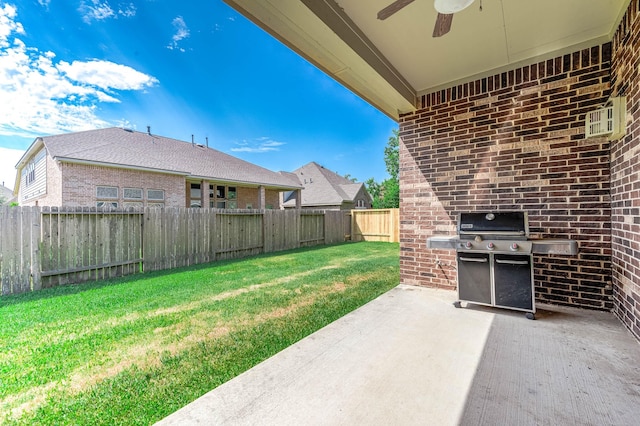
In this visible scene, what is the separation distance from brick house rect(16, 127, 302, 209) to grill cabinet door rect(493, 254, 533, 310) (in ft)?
35.9

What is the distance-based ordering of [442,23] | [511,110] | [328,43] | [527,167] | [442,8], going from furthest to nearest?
1. [511,110]
2. [527,167]
3. [328,43]
4. [442,23]
5. [442,8]

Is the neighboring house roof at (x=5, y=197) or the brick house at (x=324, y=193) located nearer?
the brick house at (x=324, y=193)

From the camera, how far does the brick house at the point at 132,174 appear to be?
31.2 ft

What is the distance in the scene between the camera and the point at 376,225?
479 inches

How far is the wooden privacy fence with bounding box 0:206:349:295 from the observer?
4363mm

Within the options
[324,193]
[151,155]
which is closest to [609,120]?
[151,155]

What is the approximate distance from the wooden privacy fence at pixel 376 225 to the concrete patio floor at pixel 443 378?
342 inches

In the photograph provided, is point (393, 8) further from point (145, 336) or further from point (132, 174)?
point (132, 174)

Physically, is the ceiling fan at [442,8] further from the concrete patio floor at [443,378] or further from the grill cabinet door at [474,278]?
the concrete patio floor at [443,378]

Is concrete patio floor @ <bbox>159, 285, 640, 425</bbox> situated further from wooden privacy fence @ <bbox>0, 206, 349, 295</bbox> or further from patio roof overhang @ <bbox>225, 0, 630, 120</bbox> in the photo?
Answer: wooden privacy fence @ <bbox>0, 206, 349, 295</bbox>

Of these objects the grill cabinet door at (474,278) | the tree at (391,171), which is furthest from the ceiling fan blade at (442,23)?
the tree at (391,171)

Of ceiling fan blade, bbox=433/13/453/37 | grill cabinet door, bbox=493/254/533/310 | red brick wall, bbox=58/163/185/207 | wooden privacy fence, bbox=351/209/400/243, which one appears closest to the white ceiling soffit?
ceiling fan blade, bbox=433/13/453/37

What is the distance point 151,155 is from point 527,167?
1335 cm

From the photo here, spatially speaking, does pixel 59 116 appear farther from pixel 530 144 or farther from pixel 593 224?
pixel 593 224
